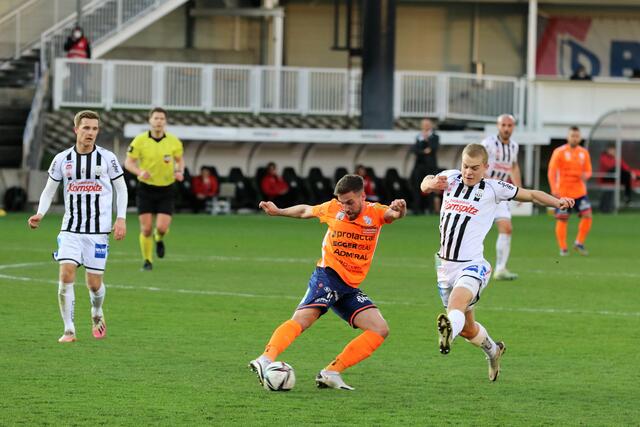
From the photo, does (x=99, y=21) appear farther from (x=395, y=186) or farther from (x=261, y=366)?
(x=261, y=366)

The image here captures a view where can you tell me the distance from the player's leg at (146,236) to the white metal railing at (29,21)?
22.2 meters

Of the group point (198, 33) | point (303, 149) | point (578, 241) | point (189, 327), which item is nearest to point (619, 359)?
point (189, 327)

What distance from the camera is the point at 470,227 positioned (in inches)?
434

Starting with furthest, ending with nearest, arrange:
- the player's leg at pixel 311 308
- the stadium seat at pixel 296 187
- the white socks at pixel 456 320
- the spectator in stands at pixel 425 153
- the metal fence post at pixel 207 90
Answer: the metal fence post at pixel 207 90 → the stadium seat at pixel 296 187 → the spectator in stands at pixel 425 153 → the player's leg at pixel 311 308 → the white socks at pixel 456 320

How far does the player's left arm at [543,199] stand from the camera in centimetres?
1091

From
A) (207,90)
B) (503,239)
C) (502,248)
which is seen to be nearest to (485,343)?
(503,239)

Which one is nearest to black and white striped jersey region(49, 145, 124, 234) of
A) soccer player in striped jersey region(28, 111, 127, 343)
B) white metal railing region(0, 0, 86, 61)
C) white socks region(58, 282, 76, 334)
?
soccer player in striped jersey region(28, 111, 127, 343)

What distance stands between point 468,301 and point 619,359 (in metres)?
2.32

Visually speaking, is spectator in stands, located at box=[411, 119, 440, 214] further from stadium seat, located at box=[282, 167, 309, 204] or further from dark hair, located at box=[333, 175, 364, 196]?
dark hair, located at box=[333, 175, 364, 196]

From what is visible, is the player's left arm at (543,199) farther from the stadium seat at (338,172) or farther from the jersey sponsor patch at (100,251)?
the stadium seat at (338,172)

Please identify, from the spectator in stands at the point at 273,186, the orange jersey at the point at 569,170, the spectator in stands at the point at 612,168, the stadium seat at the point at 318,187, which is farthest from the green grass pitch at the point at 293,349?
the spectator in stands at the point at 612,168

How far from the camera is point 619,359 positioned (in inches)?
486

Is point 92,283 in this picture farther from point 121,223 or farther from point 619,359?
point 619,359

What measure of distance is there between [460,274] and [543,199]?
0.82m
